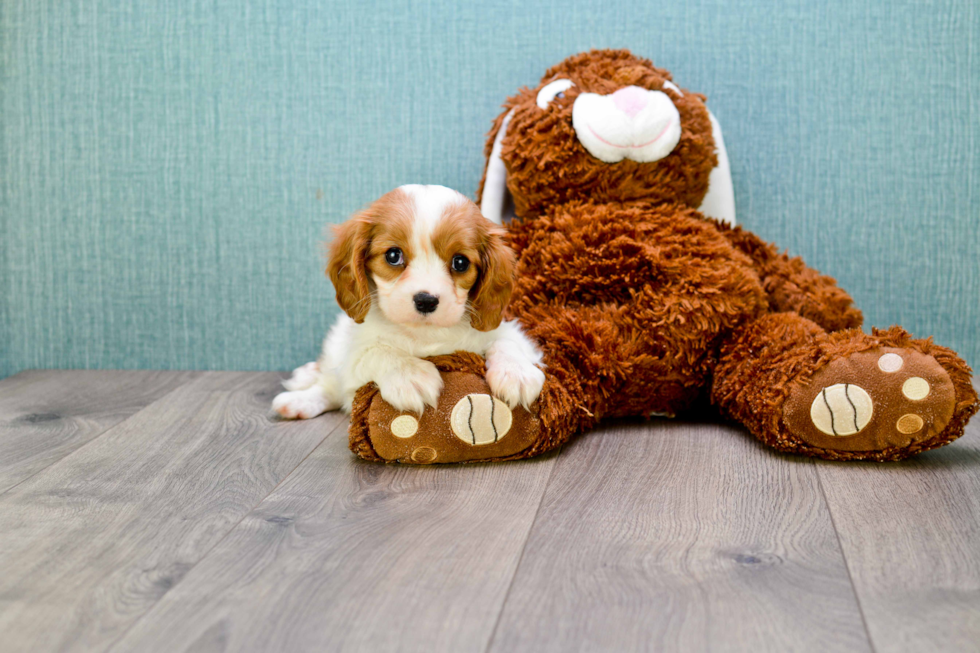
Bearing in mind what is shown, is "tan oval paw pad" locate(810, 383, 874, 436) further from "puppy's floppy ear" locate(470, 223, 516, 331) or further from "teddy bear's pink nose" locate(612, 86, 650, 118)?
"teddy bear's pink nose" locate(612, 86, 650, 118)

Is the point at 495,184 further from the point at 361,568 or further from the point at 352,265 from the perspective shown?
the point at 361,568

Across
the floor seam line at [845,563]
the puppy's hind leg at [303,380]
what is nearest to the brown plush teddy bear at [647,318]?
the floor seam line at [845,563]

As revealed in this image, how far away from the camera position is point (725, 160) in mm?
1735

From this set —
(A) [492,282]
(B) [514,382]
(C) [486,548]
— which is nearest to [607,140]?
(A) [492,282]

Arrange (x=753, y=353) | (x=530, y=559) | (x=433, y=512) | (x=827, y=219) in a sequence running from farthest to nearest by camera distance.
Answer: (x=827, y=219) < (x=753, y=353) < (x=433, y=512) < (x=530, y=559)

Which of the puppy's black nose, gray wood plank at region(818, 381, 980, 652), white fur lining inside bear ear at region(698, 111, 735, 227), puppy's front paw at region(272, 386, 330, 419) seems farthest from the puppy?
white fur lining inside bear ear at region(698, 111, 735, 227)

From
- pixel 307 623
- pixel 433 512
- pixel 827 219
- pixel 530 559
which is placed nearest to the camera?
pixel 307 623

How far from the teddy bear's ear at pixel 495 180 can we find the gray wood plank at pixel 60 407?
2.71 ft

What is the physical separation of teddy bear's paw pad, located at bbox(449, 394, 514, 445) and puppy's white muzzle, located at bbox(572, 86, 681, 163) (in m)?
0.57

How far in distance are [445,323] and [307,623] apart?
1.82ft

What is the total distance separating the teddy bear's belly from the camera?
1436 millimetres

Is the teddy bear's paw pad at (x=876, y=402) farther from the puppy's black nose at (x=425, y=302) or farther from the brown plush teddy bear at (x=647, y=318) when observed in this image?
the puppy's black nose at (x=425, y=302)

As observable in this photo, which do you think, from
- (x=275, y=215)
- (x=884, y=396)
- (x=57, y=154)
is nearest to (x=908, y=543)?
(x=884, y=396)

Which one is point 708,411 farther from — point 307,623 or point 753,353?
point 307,623
